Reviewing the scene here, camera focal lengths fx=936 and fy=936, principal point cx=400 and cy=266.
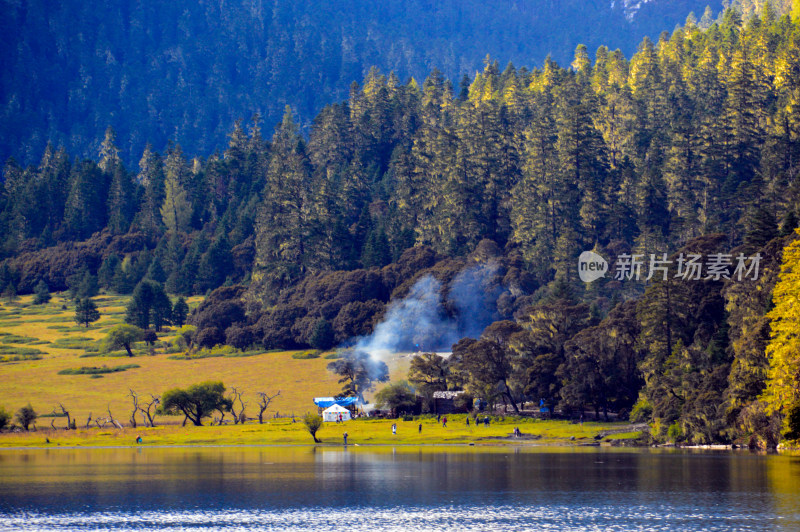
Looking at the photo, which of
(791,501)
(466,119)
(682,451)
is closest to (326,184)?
(466,119)

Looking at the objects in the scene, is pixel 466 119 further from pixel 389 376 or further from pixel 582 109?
pixel 389 376

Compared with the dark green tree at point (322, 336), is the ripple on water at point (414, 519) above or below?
below

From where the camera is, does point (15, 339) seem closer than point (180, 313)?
Yes

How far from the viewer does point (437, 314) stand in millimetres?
144625

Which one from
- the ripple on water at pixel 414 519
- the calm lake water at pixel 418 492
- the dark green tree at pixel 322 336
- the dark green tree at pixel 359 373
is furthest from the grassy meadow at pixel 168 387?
the ripple on water at pixel 414 519

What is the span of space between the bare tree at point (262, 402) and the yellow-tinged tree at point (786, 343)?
60877 millimetres

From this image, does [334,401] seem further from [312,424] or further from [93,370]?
[93,370]

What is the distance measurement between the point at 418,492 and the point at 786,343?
102 feet

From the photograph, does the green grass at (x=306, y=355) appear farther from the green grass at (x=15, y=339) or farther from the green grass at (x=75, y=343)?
the green grass at (x=15, y=339)

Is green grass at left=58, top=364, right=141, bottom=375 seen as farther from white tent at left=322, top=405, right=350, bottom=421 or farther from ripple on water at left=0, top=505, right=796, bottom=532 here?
ripple on water at left=0, top=505, right=796, bottom=532

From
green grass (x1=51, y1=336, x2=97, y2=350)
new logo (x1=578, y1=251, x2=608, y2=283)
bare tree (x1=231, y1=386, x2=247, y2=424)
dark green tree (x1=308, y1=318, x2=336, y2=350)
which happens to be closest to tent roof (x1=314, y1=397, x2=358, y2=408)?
bare tree (x1=231, y1=386, x2=247, y2=424)

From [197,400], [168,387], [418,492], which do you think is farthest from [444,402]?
[418,492]

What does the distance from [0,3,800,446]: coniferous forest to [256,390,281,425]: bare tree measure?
737 inches

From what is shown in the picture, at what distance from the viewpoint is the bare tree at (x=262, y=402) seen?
113312 millimetres
